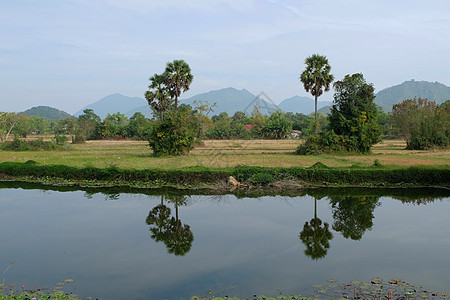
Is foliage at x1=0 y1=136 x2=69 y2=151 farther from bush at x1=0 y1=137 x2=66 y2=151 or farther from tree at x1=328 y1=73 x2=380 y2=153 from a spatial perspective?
tree at x1=328 y1=73 x2=380 y2=153

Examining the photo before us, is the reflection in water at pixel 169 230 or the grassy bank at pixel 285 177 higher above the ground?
the grassy bank at pixel 285 177

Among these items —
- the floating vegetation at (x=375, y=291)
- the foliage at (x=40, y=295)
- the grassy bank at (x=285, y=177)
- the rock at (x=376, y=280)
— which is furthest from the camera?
the grassy bank at (x=285, y=177)

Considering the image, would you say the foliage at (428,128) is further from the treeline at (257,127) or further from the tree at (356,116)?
the tree at (356,116)

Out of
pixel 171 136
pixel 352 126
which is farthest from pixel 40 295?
pixel 352 126

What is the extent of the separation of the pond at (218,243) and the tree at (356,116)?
15266 mm

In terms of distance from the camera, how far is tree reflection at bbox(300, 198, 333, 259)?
989cm

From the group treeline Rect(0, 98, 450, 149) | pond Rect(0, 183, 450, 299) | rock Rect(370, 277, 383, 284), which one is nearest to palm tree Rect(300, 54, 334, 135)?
treeline Rect(0, 98, 450, 149)

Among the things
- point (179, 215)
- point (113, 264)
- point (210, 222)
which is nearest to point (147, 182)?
point (179, 215)

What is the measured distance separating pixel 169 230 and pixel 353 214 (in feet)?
21.5

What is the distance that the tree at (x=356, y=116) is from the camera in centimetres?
3170

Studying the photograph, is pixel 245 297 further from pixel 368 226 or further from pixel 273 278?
pixel 368 226

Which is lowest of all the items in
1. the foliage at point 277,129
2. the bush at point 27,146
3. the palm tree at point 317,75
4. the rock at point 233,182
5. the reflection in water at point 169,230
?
the reflection in water at point 169,230

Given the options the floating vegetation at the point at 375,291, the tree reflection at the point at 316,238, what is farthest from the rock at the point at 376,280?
the tree reflection at the point at 316,238

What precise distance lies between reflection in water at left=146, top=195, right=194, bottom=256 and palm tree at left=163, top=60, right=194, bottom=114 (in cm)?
2626
